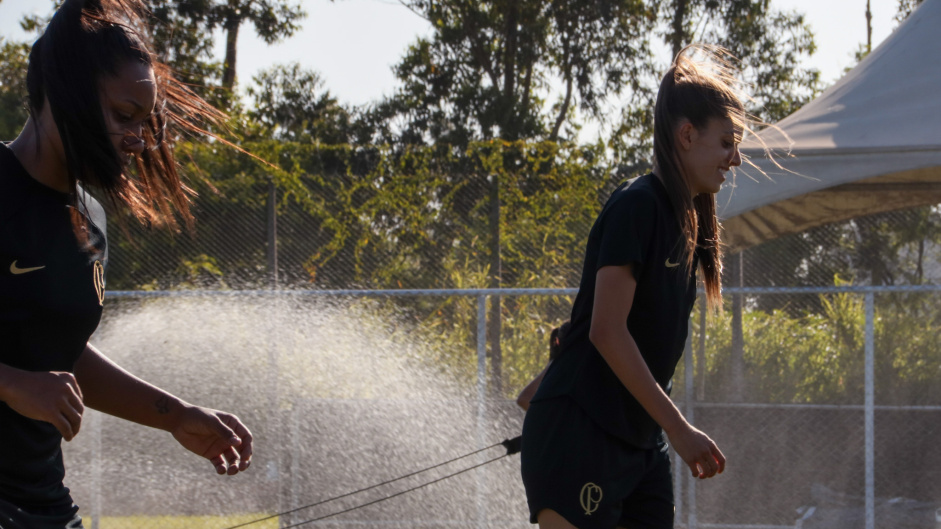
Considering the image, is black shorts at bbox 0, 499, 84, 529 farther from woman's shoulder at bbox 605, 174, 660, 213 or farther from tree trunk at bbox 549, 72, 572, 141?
tree trunk at bbox 549, 72, 572, 141

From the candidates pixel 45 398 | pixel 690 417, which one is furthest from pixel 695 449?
pixel 690 417

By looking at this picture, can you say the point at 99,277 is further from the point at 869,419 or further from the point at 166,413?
the point at 869,419

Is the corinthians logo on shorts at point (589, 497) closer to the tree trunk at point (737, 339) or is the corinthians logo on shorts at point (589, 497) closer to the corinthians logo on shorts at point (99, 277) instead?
the corinthians logo on shorts at point (99, 277)

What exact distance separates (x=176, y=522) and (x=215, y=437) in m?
4.76

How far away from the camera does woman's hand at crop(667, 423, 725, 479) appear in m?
2.01

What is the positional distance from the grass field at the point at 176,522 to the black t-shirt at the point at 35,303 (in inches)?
181

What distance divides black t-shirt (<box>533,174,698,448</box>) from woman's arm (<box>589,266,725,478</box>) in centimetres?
7

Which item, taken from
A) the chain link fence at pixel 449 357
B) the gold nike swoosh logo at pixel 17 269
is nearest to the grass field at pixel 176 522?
the chain link fence at pixel 449 357

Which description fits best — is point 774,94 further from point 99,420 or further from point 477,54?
point 99,420

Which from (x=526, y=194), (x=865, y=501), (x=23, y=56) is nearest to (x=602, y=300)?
(x=865, y=501)

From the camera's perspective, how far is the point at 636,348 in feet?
6.61

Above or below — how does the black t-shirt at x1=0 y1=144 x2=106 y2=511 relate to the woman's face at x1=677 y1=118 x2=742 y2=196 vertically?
below

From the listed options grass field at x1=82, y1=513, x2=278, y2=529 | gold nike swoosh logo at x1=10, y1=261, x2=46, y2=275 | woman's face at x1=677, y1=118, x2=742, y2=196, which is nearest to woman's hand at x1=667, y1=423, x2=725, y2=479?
woman's face at x1=677, y1=118, x2=742, y2=196

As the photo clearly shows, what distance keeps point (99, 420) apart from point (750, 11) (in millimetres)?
12180
